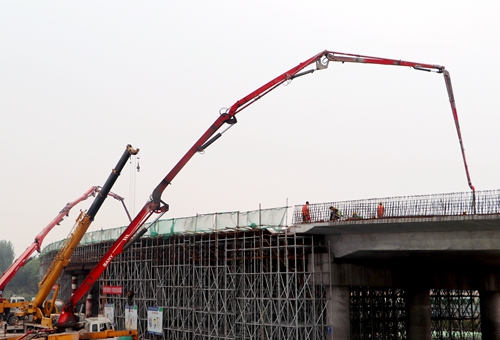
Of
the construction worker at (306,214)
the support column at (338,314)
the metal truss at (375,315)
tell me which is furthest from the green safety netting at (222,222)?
the metal truss at (375,315)

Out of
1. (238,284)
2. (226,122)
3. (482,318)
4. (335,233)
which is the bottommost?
(482,318)

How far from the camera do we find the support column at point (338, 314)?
3130cm

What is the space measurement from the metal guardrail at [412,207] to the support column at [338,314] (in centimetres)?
431

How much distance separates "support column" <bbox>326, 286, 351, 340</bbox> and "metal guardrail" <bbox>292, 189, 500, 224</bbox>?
4.31 meters

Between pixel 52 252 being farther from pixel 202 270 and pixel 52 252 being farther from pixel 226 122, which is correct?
pixel 226 122

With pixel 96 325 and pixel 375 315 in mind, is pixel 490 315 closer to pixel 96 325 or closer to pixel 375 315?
pixel 375 315

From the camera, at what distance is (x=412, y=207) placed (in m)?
27.5

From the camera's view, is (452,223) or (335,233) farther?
(335,233)

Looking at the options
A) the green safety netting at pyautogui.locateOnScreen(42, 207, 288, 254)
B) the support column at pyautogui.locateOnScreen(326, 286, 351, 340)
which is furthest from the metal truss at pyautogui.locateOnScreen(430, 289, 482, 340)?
the green safety netting at pyautogui.locateOnScreen(42, 207, 288, 254)

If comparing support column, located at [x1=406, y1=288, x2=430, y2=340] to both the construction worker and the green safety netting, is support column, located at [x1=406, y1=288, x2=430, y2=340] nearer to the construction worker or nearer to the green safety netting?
the construction worker

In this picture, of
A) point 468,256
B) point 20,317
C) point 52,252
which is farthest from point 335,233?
point 52,252

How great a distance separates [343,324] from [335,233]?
506 cm

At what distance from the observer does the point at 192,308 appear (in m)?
38.3

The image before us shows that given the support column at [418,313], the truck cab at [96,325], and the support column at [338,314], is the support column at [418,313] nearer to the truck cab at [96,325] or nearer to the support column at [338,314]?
the support column at [338,314]
